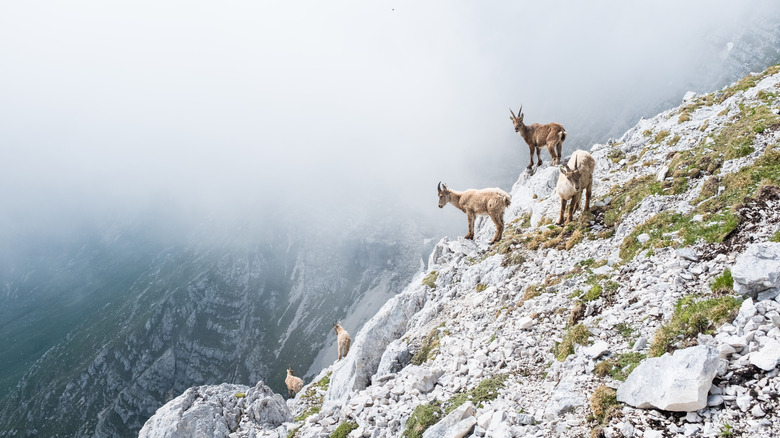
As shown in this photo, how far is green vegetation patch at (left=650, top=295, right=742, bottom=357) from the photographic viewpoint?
863 centimetres

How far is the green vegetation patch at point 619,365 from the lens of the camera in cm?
916

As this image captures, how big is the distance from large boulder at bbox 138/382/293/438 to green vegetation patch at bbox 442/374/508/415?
55.4ft

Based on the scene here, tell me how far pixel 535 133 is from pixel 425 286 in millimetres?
16948

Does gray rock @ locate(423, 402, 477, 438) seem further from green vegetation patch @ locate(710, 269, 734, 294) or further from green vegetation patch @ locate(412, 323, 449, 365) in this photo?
green vegetation patch @ locate(710, 269, 734, 294)

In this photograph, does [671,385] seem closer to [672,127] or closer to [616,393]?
[616,393]

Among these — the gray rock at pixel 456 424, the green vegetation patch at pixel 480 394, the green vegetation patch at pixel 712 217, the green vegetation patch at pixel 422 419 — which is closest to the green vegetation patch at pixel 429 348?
the green vegetation patch at pixel 422 419

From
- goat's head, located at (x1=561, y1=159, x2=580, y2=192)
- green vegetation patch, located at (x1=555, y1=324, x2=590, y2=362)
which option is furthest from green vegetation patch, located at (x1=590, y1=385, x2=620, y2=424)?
goat's head, located at (x1=561, y1=159, x2=580, y2=192)

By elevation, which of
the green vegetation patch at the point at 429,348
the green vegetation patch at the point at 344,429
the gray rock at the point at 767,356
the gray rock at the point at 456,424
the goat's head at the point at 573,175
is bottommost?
the green vegetation patch at the point at 344,429

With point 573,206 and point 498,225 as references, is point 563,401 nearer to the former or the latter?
point 573,206

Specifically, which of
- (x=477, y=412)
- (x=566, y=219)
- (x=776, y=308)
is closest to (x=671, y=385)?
(x=776, y=308)

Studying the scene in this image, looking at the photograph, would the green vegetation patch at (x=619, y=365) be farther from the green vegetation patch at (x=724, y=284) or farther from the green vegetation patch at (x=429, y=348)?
the green vegetation patch at (x=429, y=348)

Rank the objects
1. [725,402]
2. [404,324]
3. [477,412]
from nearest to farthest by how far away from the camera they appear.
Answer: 1. [725,402]
2. [477,412]
3. [404,324]

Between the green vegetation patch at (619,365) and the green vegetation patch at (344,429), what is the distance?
8.85 m

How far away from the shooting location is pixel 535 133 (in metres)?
33.8
